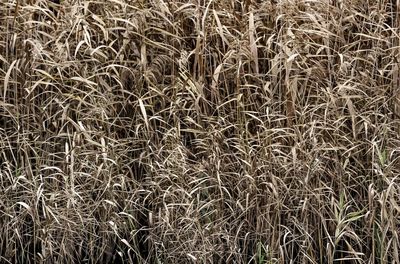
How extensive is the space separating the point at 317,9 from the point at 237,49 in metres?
0.43

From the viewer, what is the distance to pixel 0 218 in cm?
363

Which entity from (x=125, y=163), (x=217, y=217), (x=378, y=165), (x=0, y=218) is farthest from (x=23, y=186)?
(x=378, y=165)

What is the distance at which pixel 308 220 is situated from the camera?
138 inches

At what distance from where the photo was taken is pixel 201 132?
3596 millimetres

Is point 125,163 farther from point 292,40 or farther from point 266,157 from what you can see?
point 292,40

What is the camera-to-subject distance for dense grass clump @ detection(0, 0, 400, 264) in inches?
137

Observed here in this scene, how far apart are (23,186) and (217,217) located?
2.61ft

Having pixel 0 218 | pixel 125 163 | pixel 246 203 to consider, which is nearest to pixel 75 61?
pixel 125 163

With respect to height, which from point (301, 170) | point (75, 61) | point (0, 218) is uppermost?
point (75, 61)

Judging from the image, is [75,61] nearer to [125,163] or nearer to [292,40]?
[125,163]

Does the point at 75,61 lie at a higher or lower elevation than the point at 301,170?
higher

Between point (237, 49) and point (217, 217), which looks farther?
point (237, 49)

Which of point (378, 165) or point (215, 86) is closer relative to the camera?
point (378, 165)

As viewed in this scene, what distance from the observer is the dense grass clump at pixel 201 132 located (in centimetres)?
349
